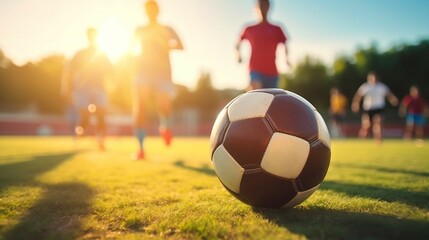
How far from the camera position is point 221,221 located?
2021mm

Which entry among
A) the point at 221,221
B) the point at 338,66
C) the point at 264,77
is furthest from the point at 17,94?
the point at 221,221

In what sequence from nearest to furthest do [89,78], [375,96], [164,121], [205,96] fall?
[164,121] → [89,78] → [375,96] → [205,96]

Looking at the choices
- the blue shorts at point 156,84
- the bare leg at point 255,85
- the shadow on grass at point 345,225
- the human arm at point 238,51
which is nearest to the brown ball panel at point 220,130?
the shadow on grass at point 345,225

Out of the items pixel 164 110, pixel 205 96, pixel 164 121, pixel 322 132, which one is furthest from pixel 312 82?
pixel 322 132

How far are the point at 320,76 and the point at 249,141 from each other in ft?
154

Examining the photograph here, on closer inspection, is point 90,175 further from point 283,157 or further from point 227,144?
point 283,157

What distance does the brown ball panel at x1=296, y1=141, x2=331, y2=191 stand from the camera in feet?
7.20

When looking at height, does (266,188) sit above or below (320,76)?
below

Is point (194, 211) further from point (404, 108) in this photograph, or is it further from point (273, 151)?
point (404, 108)

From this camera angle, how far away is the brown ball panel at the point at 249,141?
86.1 inches

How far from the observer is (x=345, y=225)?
189 cm

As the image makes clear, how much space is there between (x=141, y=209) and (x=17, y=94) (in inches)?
1956

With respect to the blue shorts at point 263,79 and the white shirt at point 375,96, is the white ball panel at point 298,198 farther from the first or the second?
the white shirt at point 375,96

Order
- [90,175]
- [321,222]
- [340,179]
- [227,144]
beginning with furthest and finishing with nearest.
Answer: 1. [90,175]
2. [340,179]
3. [227,144]
4. [321,222]
